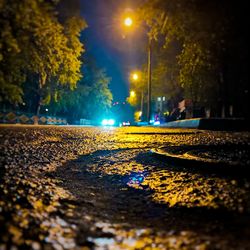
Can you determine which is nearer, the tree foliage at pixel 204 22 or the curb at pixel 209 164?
the curb at pixel 209 164

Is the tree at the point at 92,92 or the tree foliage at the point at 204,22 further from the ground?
the tree at the point at 92,92

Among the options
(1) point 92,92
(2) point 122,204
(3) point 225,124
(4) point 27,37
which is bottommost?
(2) point 122,204

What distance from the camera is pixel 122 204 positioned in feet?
9.71

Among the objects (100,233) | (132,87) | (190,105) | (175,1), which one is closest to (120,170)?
(100,233)

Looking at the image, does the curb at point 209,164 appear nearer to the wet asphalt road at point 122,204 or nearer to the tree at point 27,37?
the wet asphalt road at point 122,204

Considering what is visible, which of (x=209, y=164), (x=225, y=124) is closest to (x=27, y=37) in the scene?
(x=209, y=164)

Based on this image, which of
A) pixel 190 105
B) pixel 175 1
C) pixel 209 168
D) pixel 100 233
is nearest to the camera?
pixel 100 233

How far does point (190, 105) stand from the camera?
1027 inches

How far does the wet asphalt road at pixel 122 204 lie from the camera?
6.42 feet

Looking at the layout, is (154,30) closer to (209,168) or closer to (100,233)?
(209,168)

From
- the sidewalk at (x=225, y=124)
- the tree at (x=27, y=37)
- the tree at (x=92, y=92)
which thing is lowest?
A: the sidewalk at (x=225, y=124)

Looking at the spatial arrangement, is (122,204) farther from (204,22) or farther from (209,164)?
(204,22)

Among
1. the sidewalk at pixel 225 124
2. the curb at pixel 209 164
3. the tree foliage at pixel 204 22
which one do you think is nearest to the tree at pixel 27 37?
the tree foliage at pixel 204 22

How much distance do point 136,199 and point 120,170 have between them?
51.8 inches
